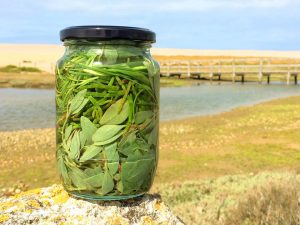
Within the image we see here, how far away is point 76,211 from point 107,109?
0.62m

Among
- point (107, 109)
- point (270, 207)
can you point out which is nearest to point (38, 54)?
point (270, 207)

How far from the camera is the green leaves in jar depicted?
6.62 feet

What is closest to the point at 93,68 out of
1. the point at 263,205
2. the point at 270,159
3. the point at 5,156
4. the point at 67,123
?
the point at 67,123

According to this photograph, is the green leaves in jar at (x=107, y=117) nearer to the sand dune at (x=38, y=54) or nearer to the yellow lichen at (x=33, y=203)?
the yellow lichen at (x=33, y=203)

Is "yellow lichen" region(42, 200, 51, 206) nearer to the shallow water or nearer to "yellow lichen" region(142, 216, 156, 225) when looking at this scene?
"yellow lichen" region(142, 216, 156, 225)

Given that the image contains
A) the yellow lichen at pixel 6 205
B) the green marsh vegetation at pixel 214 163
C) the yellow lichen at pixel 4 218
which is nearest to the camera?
the yellow lichen at pixel 4 218

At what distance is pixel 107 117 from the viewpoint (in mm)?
2014

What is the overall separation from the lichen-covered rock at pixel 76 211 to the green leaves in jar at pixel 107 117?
0.19 m

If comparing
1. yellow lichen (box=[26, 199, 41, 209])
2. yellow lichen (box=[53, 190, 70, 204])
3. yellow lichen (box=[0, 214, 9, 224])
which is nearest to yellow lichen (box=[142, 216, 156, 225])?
yellow lichen (box=[53, 190, 70, 204])

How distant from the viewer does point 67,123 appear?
2113 mm

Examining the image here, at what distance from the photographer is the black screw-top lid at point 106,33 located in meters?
2.02

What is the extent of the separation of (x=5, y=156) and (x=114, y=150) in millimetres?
13455

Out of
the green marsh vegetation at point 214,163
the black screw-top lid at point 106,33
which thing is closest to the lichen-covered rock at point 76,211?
the black screw-top lid at point 106,33

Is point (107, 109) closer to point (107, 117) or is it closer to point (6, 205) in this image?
point (107, 117)
